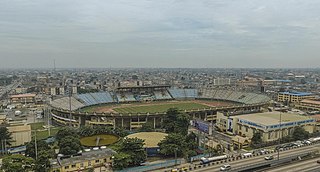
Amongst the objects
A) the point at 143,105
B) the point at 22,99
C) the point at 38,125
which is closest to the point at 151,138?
the point at 38,125

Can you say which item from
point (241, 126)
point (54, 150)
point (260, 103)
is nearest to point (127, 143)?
point (54, 150)

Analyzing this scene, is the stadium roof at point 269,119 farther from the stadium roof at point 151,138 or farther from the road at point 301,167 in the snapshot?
the stadium roof at point 151,138

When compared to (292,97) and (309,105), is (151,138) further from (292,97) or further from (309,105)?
(292,97)

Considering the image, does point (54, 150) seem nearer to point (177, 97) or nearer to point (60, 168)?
point (60, 168)

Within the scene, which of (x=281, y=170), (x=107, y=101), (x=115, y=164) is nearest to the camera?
(x=281, y=170)

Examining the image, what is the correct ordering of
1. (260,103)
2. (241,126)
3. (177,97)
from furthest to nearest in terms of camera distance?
(177,97) → (260,103) → (241,126)

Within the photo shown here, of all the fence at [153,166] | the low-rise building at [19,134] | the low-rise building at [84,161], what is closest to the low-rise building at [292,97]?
the fence at [153,166]

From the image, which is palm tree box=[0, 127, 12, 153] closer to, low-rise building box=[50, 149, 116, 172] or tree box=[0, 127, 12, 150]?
tree box=[0, 127, 12, 150]
